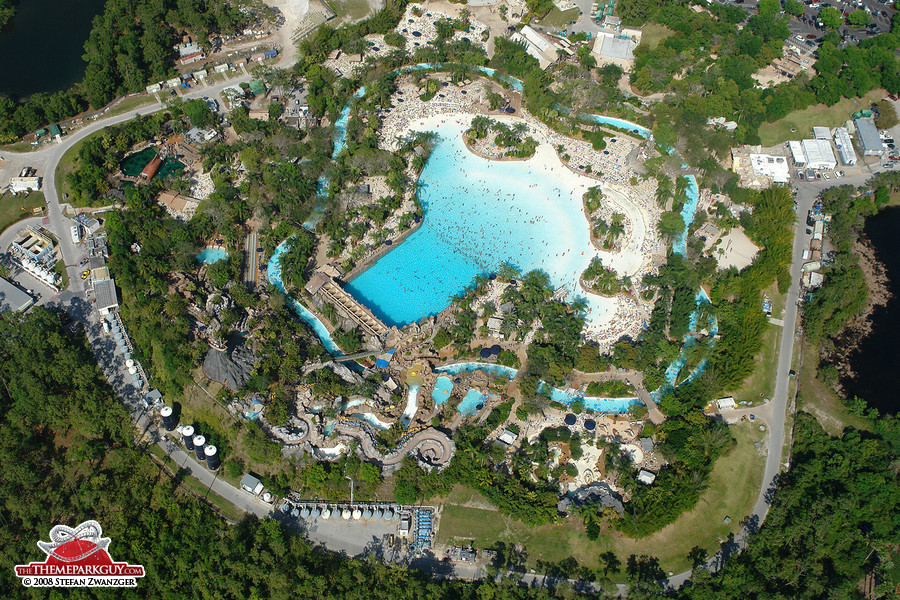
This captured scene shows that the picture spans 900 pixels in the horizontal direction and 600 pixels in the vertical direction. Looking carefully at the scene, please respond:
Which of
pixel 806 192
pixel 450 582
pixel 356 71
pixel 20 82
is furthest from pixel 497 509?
pixel 20 82

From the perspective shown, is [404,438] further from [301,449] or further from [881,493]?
[881,493]

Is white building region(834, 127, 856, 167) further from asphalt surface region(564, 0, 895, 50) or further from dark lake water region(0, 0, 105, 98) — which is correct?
dark lake water region(0, 0, 105, 98)

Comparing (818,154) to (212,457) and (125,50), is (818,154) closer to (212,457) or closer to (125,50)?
(212,457)

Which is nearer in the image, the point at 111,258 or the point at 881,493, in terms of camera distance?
the point at 881,493

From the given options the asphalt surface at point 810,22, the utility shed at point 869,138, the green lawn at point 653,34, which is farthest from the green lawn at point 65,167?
the utility shed at point 869,138

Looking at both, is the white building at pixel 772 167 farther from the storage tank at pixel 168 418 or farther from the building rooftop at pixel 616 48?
the storage tank at pixel 168 418

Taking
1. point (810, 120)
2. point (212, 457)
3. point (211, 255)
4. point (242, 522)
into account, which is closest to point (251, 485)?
point (242, 522)

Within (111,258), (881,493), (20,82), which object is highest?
(20,82)
